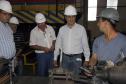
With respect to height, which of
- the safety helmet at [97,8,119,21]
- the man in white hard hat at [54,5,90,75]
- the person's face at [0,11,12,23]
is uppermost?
the person's face at [0,11,12,23]

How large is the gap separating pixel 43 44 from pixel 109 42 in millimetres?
2561

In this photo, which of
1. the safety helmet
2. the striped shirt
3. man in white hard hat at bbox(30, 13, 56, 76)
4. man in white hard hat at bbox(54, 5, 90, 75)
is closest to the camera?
the safety helmet

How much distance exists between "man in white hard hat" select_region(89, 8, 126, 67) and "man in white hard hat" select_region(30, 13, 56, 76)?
2.38 meters

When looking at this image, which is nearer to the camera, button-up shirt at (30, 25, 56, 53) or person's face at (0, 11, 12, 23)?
person's face at (0, 11, 12, 23)

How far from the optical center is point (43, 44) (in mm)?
5074

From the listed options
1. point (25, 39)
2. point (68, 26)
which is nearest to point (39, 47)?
point (68, 26)

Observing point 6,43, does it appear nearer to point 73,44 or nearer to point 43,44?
point 73,44

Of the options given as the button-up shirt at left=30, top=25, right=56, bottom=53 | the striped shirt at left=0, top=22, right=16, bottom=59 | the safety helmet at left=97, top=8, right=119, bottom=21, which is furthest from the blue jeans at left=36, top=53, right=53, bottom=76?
the safety helmet at left=97, top=8, right=119, bottom=21

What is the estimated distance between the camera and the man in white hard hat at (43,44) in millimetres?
5023

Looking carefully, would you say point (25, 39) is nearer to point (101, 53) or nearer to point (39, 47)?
point (39, 47)

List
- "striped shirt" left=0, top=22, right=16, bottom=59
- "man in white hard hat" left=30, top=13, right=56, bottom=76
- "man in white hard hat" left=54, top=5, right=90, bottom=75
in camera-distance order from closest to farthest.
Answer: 1. "striped shirt" left=0, top=22, right=16, bottom=59
2. "man in white hard hat" left=54, top=5, right=90, bottom=75
3. "man in white hard hat" left=30, top=13, right=56, bottom=76

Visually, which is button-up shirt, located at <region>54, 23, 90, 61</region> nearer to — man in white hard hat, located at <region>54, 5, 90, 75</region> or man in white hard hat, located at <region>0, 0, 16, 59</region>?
man in white hard hat, located at <region>54, 5, 90, 75</region>

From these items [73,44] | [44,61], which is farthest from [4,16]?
[44,61]

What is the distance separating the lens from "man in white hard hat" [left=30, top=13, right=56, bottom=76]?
5023 mm
